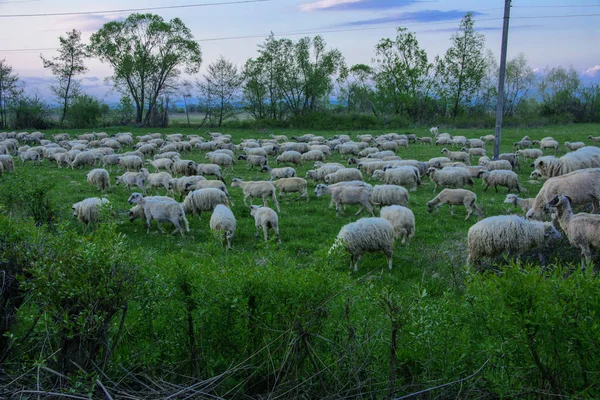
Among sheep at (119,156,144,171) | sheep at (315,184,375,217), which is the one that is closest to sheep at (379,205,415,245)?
sheep at (315,184,375,217)

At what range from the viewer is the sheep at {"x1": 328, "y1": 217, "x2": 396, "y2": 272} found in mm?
9484

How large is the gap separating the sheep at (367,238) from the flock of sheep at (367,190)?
2 centimetres

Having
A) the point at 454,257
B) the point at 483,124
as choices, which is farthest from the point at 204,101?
the point at 454,257

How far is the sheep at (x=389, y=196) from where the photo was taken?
1461 cm

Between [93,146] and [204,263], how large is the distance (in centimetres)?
3080

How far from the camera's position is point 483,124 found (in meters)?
51.1

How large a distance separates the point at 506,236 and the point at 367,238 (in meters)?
2.76

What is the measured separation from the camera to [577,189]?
12070 mm

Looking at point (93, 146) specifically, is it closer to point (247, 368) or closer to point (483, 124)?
point (247, 368)

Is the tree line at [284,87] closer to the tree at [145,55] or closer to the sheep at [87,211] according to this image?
the tree at [145,55]

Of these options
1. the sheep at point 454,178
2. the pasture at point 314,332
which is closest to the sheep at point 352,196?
the sheep at point 454,178

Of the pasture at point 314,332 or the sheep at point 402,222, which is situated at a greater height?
the pasture at point 314,332

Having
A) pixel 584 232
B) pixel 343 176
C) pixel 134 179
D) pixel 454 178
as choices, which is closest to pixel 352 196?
pixel 343 176

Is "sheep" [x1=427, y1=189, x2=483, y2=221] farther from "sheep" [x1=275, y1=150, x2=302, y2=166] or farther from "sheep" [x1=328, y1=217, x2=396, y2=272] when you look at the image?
"sheep" [x1=275, y1=150, x2=302, y2=166]
